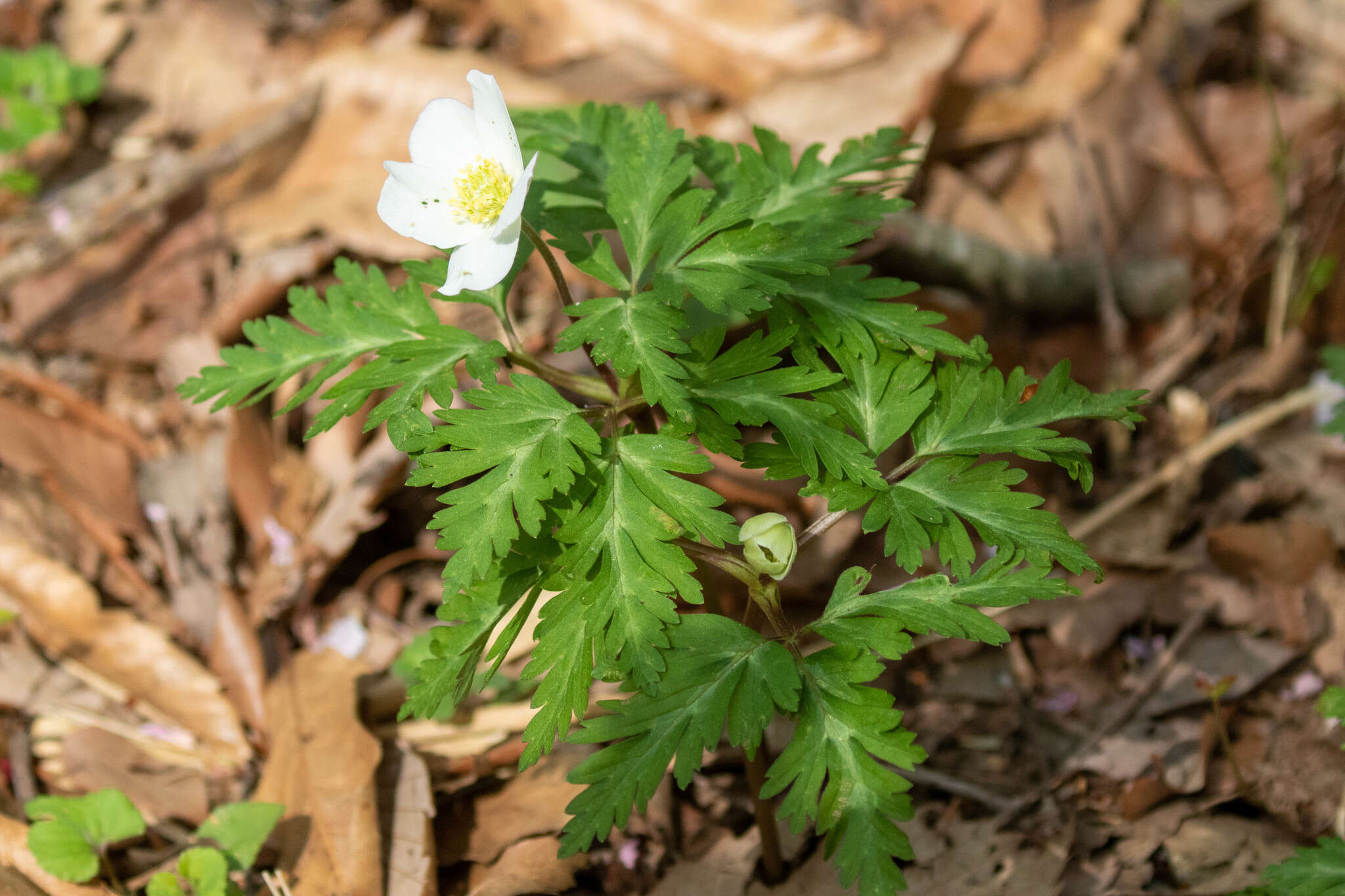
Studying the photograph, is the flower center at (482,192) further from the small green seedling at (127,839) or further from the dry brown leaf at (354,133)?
the dry brown leaf at (354,133)

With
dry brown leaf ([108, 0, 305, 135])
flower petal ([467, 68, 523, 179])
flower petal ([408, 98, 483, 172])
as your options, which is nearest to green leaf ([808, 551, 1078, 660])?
flower petal ([467, 68, 523, 179])

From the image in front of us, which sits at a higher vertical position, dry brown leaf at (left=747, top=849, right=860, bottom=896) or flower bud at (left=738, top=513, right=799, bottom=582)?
flower bud at (left=738, top=513, right=799, bottom=582)

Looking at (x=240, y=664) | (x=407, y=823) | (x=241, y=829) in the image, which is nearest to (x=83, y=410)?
(x=240, y=664)

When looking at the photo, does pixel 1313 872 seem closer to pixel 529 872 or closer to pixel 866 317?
pixel 866 317

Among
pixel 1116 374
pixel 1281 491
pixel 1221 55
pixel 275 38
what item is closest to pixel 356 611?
pixel 1116 374

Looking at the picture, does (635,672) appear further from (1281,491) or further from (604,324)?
(1281,491)

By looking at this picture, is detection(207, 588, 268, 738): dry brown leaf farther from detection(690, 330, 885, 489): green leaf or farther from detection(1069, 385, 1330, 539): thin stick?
detection(1069, 385, 1330, 539): thin stick

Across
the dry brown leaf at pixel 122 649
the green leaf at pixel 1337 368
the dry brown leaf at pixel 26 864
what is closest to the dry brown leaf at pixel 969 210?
the green leaf at pixel 1337 368
